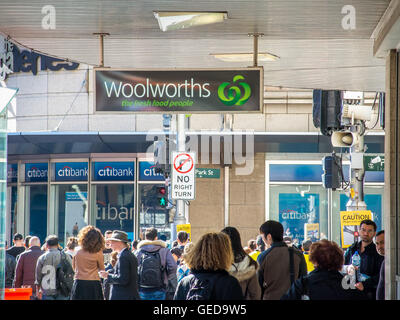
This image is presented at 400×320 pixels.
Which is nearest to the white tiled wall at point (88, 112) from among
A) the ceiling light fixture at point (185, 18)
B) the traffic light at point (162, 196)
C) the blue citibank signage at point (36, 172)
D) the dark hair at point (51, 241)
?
the blue citibank signage at point (36, 172)

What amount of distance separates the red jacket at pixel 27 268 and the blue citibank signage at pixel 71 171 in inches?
626

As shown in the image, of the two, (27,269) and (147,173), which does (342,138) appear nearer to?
(27,269)

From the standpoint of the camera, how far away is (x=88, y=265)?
1059 cm

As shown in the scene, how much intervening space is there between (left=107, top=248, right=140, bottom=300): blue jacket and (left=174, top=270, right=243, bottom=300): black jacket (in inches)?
154

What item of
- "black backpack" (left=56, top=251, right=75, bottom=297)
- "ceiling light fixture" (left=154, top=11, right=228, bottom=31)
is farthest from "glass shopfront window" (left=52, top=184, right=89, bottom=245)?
"ceiling light fixture" (left=154, top=11, right=228, bottom=31)

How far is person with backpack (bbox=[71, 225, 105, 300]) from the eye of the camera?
10570 mm

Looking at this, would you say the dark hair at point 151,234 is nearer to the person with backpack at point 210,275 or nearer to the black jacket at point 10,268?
the black jacket at point 10,268

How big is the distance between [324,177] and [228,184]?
8.63 metres

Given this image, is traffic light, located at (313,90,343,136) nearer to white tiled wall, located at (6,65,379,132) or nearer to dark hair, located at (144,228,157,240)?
dark hair, located at (144,228,157,240)

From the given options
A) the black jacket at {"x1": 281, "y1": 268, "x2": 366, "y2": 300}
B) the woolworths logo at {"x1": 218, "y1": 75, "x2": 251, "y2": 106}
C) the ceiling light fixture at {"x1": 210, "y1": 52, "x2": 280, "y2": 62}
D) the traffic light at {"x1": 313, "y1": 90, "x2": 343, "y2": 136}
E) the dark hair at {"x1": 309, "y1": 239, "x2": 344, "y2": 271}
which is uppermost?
the ceiling light fixture at {"x1": 210, "y1": 52, "x2": 280, "y2": 62}

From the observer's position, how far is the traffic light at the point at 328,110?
16.2 metres

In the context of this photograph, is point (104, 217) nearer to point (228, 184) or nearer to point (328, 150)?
point (228, 184)

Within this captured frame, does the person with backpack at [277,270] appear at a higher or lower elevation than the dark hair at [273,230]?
lower
